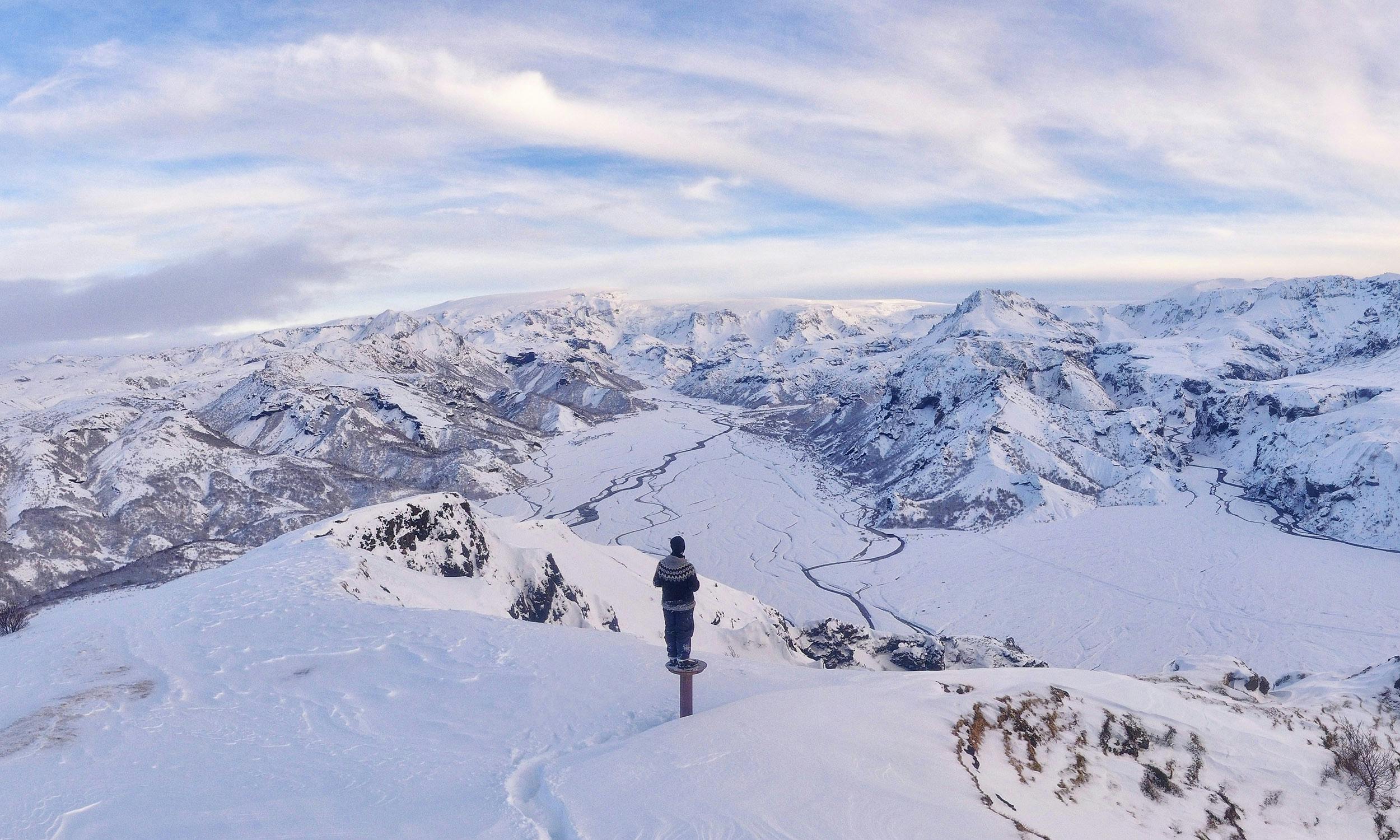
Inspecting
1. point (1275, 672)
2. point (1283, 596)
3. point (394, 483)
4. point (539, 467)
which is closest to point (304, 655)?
→ point (1275, 672)

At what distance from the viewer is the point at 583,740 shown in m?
11.8

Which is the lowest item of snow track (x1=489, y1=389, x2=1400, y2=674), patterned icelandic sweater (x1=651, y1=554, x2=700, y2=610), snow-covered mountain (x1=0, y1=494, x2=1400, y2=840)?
snow track (x1=489, y1=389, x2=1400, y2=674)

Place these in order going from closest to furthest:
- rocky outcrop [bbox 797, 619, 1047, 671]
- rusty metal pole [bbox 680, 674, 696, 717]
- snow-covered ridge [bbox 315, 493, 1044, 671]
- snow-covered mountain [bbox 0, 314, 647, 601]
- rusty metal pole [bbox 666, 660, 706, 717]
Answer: rusty metal pole [bbox 666, 660, 706, 717] → rusty metal pole [bbox 680, 674, 696, 717] → snow-covered ridge [bbox 315, 493, 1044, 671] → rocky outcrop [bbox 797, 619, 1047, 671] → snow-covered mountain [bbox 0, 314, 647, 601]

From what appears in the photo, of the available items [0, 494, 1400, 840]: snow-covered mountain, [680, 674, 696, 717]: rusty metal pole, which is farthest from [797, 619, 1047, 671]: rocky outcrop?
[680, 674, 696, 717]: rusty metal pole

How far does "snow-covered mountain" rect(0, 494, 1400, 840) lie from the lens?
30.0 ft

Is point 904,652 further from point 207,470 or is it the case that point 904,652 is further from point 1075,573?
point 207,470

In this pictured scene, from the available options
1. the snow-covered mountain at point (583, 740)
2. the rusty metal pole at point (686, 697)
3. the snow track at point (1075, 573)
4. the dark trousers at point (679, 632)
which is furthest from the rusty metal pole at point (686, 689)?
the snow track at point (1075, 573)

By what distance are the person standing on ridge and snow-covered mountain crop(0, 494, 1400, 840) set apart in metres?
1.15

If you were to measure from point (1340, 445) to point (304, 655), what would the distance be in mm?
144816

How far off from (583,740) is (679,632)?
235cm

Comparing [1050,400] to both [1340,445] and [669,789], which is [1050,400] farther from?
[669,789]

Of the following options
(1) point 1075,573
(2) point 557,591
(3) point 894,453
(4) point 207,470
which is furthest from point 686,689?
(4) point 207,470

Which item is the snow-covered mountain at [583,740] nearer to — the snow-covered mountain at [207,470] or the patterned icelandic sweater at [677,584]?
the patterned icelandic sweater at [677,584]

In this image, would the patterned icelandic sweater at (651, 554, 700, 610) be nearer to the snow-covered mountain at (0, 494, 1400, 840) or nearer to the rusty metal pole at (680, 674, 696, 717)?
the rusty metal pole at (680, 674, 696, 717)
